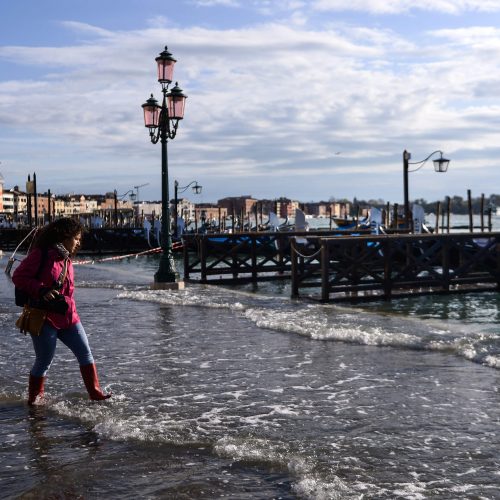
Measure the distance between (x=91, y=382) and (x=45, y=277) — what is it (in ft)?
3.61

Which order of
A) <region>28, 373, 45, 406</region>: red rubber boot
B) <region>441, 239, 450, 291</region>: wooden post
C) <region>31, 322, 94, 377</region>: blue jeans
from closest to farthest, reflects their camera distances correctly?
<region>31, 322, 94, 377</region>: blue jeans → <region>28, 373, 45, 406</region>: red rubber boot → <region>441, 239, 450, 291</region>: wooden post

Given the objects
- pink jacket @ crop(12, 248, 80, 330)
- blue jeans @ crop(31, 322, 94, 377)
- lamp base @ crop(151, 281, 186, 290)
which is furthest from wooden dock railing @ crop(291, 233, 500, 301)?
pink jacket @ crop(12, 248, 80, 330)

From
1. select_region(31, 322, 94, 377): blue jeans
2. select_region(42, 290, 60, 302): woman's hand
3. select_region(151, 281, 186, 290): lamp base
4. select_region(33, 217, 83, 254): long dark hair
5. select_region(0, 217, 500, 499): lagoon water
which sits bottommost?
select_region(0, 217, 500, 499): lagoon water

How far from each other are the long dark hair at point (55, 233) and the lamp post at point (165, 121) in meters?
11.4

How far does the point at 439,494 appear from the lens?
446 cm

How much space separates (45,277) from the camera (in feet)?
20.4

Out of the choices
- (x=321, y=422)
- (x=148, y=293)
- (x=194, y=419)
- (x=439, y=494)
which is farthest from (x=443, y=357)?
(x=148, y=293)

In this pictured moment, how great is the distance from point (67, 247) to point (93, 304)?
9155 millimetres

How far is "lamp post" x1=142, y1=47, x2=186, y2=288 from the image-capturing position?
58.3ft

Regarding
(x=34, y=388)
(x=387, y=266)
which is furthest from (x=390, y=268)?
(x=34, y=388)

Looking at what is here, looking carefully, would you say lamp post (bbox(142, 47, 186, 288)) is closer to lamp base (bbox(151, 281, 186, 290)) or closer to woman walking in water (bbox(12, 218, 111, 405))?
lamp base (bbox(151, 281, 186, 290))

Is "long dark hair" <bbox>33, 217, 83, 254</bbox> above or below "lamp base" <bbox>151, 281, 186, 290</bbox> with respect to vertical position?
above

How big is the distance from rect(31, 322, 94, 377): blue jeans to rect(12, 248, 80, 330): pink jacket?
74 millimetres

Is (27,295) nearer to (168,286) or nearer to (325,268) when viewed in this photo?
(325,268)
